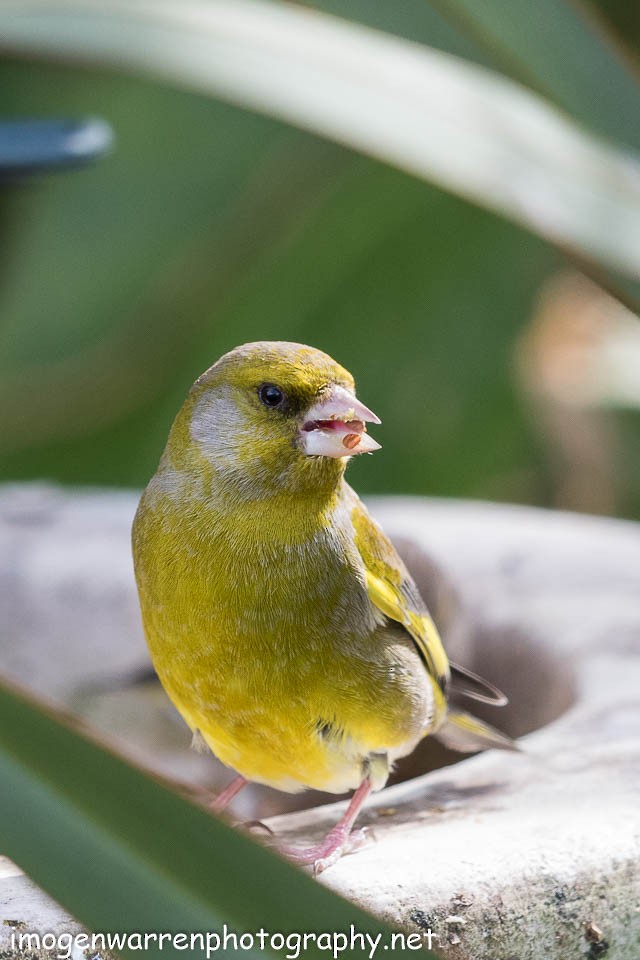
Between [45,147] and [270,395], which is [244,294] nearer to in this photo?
[45,147]

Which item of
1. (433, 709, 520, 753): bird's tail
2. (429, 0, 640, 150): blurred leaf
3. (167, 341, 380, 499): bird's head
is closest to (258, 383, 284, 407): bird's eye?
(167, 341, 380, 499): bird's head

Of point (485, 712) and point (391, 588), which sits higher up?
point (391, 588)

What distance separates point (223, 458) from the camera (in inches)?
50.0

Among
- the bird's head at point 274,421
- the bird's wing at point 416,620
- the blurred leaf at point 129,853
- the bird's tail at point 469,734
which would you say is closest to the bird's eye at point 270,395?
the bird's head at point 274,421

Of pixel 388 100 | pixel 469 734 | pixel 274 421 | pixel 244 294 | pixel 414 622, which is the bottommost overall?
pixel 469 734

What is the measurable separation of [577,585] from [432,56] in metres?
0.94

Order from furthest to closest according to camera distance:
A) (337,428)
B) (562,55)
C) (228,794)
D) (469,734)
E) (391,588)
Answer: (469,734)
(228,794)
(391,588)
(337,428)
(562,55)

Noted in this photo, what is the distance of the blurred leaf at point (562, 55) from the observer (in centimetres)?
88

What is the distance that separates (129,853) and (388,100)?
603mm

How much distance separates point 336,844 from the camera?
4.12ft

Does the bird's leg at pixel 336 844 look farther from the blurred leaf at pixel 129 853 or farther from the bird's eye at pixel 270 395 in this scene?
the blurred leaf at pixel 129 853

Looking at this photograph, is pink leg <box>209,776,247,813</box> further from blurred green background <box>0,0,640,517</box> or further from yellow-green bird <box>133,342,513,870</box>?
blurred green background <box>0,0,640,517</box>

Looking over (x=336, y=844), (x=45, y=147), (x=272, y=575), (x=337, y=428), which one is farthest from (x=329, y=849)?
(x=45, y=147)

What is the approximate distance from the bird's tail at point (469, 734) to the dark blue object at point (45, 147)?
85cm
